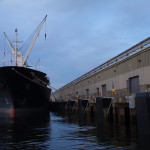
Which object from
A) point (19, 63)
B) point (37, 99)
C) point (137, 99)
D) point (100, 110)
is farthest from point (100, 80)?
point (137, 99)

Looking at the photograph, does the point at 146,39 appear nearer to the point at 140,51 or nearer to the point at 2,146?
the point at 140,51

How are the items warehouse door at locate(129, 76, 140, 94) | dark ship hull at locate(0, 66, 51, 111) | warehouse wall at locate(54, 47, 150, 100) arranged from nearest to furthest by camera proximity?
warehouse wall at locate(54, 47, 150, 100), warehouse door at locate(129, 76, 140, 94), dark ship hull at locate(0, 66, 51, 111)

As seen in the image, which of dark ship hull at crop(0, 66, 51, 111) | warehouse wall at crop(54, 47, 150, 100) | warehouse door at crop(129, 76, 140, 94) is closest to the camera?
warehouse wall at crop(54, 47, 150, 100)

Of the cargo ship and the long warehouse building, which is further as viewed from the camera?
the cargo ship

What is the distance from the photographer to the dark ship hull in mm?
37656

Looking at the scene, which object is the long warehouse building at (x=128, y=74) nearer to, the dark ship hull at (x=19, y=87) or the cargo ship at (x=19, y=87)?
the cargo ship at (x=19, y=87)

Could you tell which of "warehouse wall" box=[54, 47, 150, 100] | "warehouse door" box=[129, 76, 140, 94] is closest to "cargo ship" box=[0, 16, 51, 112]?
"warehouse wall" box=[54, 47, 150, 100]

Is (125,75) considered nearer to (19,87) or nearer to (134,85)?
(134,85)

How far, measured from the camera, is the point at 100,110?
2012 centimetres

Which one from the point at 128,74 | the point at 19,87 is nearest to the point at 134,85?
the point at 128,74

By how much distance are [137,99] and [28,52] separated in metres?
39.3

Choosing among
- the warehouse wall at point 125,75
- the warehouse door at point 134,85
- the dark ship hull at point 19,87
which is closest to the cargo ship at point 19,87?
the dark ship hull at point 19,87

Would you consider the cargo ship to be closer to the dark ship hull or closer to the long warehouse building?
the dark ship hull

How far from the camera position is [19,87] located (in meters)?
38.8
